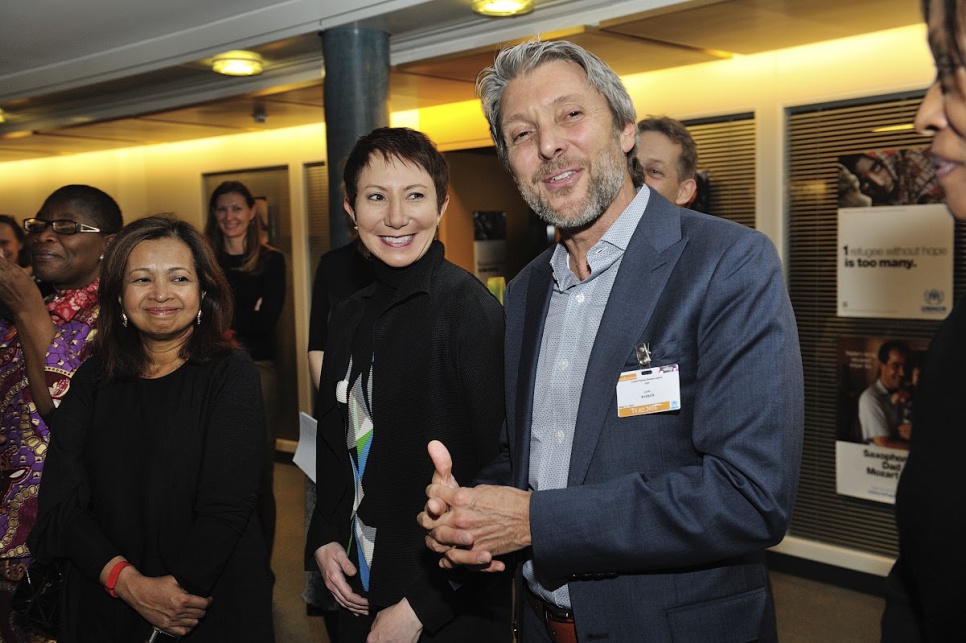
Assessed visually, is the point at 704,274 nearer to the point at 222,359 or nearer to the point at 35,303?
the point at 222,359

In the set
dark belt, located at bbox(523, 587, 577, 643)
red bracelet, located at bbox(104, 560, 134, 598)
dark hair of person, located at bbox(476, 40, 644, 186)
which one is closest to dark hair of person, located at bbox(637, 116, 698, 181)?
dark hair of person, located at bbox(476, 40, 644, 186)

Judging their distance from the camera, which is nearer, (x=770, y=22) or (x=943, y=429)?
(x=943, y=429)

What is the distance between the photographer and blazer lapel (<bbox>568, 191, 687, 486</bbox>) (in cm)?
151

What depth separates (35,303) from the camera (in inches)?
108

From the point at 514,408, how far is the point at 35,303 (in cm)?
182

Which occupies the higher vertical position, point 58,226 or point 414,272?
point 58,226

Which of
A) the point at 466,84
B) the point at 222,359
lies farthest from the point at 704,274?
the point at 466,84

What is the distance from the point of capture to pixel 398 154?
205 centimetres

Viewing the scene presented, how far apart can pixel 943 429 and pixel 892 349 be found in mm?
3861

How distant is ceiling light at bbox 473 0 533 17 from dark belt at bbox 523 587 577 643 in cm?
297

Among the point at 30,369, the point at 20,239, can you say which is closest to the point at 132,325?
the point at 30,369

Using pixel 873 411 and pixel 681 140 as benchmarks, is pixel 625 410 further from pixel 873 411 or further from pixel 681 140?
pixel 873 411

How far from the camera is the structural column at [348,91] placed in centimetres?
430

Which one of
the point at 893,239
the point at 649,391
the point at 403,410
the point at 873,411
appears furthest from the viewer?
the point at 873,411
